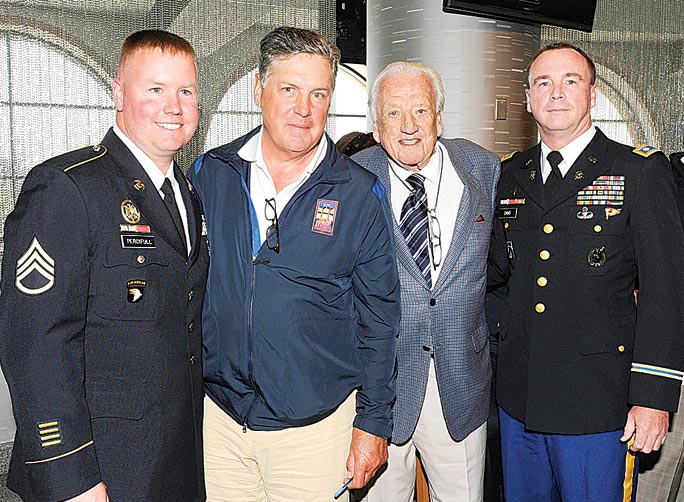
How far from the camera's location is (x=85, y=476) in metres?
1.51

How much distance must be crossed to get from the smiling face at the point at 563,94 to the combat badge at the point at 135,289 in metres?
1.32

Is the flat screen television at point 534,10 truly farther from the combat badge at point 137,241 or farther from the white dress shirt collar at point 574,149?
the combat badge at point 137,241

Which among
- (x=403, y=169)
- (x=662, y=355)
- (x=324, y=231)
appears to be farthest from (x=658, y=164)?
(x=324, y=231)

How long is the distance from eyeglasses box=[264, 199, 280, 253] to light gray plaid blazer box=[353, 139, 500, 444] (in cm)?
44

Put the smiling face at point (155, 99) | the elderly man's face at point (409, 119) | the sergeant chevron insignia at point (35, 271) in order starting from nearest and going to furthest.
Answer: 1. the sergeant chevron insignia at point (35, 271)
2. the smiling face at point (155, 99)
3. the elderly man's face at point (409, 119)

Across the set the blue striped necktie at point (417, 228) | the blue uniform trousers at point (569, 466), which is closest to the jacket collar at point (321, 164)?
the blue striped necktie at point (417, 228)

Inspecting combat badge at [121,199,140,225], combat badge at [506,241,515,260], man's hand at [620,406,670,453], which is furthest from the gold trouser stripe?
combat badge at [121,199,140,225]

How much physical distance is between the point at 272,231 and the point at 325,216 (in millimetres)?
151

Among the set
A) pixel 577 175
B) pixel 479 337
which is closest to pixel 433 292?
pixel 479 337

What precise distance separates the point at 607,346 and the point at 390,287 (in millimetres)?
698

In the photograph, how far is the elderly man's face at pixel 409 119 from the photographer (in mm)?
2270

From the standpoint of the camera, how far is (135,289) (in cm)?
159

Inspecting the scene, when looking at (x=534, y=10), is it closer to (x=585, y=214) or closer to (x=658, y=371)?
(x=585, y=214)

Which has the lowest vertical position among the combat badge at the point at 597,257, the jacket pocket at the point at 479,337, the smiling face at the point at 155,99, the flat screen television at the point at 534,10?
the jacket pocket at the point at 479,337
